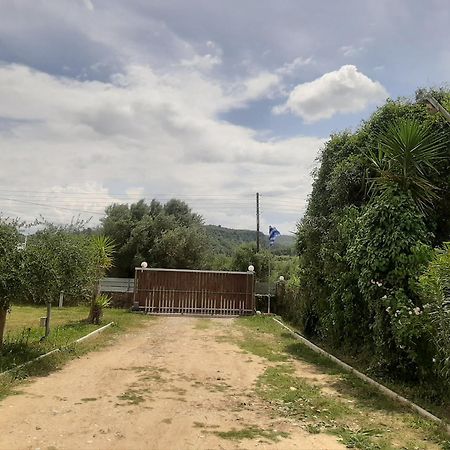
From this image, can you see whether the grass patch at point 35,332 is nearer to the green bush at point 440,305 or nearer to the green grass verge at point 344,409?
the green grass verge at point 344,409

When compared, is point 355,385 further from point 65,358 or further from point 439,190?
point 65,358

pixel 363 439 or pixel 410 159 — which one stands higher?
pixel 410 159

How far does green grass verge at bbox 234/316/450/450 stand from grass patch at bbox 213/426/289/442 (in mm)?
447

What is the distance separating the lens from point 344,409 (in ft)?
20.1

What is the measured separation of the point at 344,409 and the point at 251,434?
1.78 m

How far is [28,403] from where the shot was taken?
19.1 ft

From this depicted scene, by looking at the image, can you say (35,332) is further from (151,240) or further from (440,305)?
(151,240)

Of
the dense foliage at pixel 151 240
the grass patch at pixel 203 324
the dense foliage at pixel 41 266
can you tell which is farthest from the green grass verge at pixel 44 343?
the dense foliage at pixel 151 240

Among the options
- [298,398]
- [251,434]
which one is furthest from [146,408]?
[298,398]

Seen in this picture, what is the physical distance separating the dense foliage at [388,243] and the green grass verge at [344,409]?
0.77 meters

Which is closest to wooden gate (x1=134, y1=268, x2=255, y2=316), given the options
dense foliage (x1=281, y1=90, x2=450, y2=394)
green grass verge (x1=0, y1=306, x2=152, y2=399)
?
green grass verge (x1=0, y1=306, x2=152, y2=399)

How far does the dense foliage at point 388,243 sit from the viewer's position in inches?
262

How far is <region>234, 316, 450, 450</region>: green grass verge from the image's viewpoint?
4973 mm

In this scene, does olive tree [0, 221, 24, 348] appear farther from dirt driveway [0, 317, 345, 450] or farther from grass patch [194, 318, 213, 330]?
grass patch [194, 318, 213, 330]
